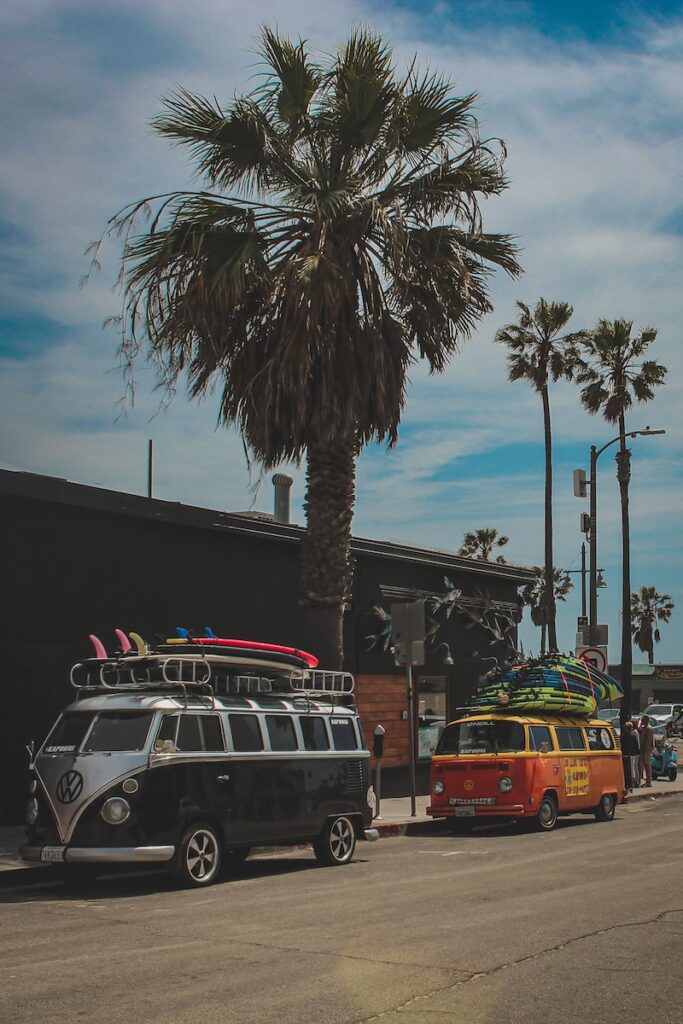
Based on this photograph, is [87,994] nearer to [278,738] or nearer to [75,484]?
[278,738]

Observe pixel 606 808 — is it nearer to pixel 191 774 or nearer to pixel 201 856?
pixel 201 856

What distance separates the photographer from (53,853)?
1257 centimetres

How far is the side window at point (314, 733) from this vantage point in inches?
612

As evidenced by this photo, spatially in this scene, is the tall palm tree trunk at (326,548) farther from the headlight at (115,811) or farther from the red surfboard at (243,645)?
the headlight at (115,811)

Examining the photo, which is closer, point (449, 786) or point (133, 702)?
point (133, 702)

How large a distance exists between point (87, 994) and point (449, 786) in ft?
43.1

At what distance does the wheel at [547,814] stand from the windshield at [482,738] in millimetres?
1170

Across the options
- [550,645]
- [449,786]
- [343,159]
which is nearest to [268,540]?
[449,786]

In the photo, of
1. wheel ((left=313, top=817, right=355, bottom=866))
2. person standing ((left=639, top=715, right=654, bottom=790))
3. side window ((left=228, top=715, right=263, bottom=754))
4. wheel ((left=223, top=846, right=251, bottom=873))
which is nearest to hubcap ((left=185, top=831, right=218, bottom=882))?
side window ((left=228, top=715, right=263, bottom=754))

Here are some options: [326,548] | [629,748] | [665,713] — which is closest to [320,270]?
[326,548]

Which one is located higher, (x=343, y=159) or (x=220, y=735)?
(x=343, y=159)

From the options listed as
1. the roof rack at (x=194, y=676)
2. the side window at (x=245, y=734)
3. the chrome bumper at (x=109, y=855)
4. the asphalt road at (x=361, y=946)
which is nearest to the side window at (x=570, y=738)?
the roof rack at (x=194, y=676)

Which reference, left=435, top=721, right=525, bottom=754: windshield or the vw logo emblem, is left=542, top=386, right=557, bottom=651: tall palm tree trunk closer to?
left=435, top=721, right=525, bottom=754: windshield

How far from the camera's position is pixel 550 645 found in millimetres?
36156
